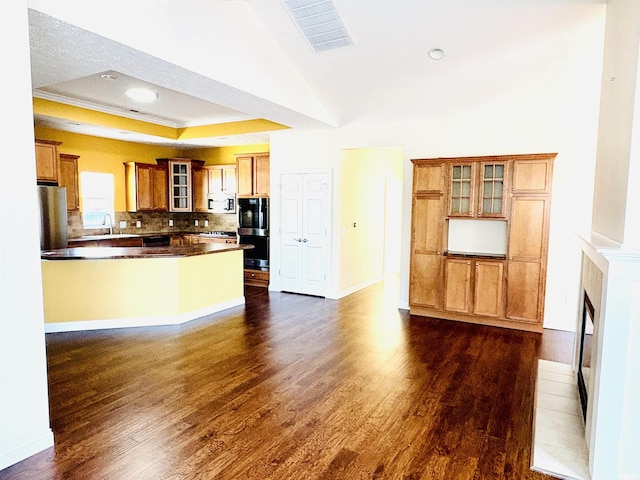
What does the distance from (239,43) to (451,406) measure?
3.67 meters

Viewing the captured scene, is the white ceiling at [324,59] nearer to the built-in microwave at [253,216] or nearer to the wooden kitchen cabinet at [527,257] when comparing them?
the wooden kitchen cabinet at [527,257]

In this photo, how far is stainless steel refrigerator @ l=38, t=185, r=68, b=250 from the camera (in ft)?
18.1

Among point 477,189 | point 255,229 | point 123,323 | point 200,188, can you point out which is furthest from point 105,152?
point 477,189

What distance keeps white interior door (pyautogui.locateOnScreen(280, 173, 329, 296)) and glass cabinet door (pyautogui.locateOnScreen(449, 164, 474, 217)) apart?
2000 millimetres

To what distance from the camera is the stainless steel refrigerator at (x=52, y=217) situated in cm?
552

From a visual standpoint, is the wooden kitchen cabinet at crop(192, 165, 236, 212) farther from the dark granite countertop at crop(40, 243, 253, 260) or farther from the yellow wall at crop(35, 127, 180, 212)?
the dark granite countertop at crop(40, 243, 253, 260)

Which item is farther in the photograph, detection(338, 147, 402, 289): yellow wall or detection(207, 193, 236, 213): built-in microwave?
detection(207, 193, 236, 213): built-in microwave

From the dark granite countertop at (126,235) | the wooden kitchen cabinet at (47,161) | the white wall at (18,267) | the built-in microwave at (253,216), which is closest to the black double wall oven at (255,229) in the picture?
the built-in microwave at (253,216)

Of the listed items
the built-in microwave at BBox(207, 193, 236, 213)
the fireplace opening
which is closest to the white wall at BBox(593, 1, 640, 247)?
the fireplace opening

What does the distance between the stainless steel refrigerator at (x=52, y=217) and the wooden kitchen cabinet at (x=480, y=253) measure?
16.5 ft

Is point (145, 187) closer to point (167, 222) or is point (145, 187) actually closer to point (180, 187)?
point (180, 187)

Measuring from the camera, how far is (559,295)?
Answer: 15.8 ft

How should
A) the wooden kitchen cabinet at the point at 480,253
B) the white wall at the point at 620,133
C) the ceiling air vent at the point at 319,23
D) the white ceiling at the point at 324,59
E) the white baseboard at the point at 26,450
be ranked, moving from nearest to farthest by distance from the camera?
1. the white wall at the point at 620,133
2. the white baseboard at the point at 26,450
3. the white ceiling at the point at 324,59
4. the ceiling air vent at the point at 319,23
5. the wooden kitchen cabinet at the point at 480,253

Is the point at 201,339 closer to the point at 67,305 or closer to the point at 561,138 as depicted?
the point at 67,305
